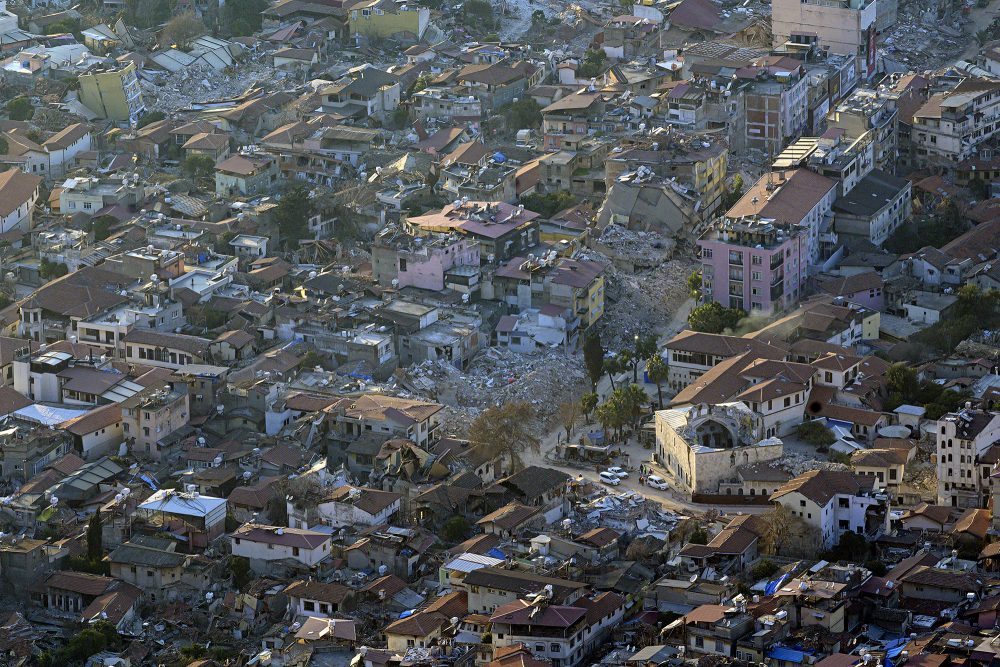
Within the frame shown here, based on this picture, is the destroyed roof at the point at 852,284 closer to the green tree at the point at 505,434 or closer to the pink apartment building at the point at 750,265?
the pink apartment building at the point at 750,265

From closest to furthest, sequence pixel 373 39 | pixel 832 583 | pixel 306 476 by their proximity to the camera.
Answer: pixel 832 583 → pixel 306 476 → pixel 373 39

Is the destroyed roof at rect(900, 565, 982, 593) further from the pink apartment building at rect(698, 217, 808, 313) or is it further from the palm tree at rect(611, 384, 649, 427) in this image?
the pink apartment building at rect(698, 217, 808, 313)

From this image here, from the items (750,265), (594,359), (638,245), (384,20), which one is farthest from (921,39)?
(594,359)

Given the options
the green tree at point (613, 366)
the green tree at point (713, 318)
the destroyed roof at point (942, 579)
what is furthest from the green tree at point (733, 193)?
the destroyed roof at point (942, 579)

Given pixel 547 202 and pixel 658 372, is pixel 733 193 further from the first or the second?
pixel 658 372

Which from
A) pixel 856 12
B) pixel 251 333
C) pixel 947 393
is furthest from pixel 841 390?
pixel 856 12

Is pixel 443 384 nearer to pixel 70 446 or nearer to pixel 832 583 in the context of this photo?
pixel 70 446
